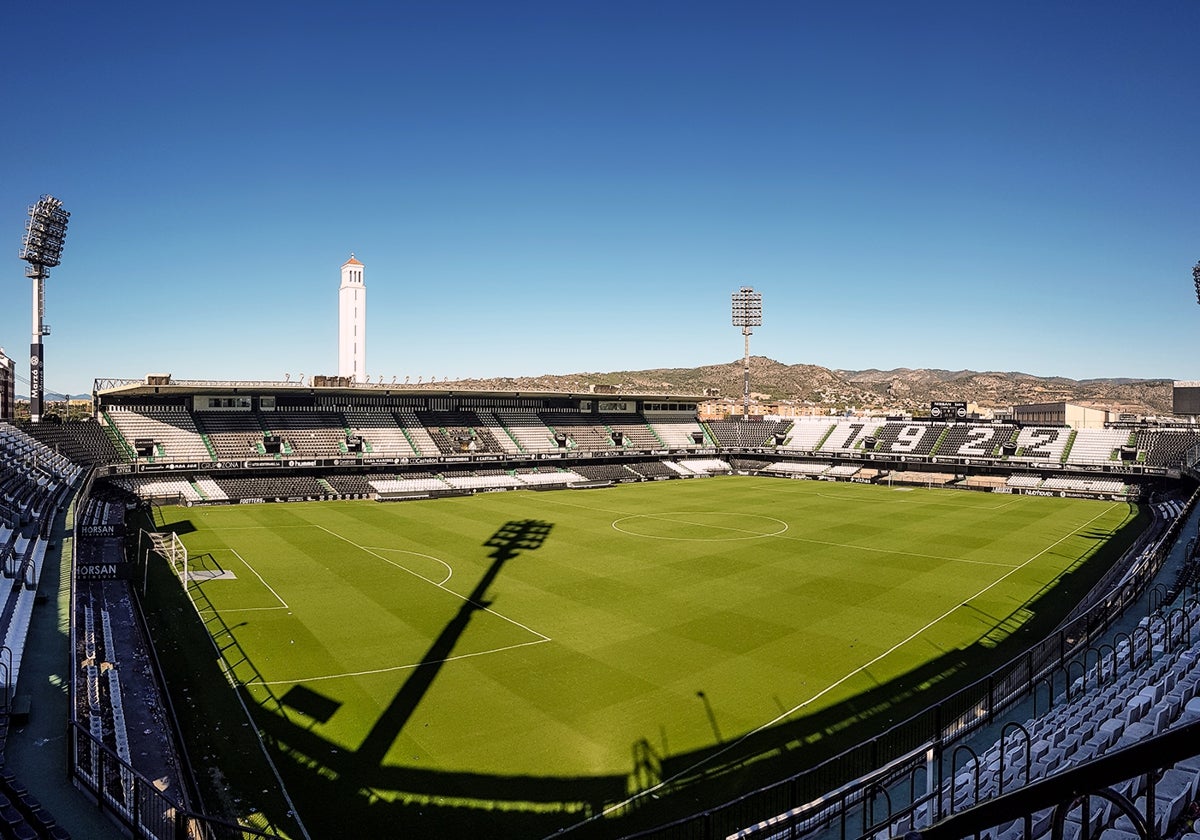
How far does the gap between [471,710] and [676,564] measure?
15578 mm

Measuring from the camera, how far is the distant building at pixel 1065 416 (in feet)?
236

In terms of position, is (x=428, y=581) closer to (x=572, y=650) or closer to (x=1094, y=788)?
(x=572, y=650)

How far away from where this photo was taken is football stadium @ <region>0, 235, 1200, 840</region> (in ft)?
34.5

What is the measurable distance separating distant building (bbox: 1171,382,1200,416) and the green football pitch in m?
36.3

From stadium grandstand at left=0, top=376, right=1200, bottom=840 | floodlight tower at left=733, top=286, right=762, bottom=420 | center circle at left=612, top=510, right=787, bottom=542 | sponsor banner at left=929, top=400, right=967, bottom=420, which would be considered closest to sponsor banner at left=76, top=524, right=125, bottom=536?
stadium grandstand at left=0, top=376, right=1200, bottom=840

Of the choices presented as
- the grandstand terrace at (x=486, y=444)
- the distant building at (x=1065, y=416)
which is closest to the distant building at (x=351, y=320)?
the grandstand terrace at (x=486, y=444)

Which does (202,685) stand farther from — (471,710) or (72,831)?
(72,831)

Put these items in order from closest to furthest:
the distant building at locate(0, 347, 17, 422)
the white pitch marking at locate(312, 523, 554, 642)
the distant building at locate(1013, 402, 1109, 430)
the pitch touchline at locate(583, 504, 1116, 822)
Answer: the pitch touchline at locate(583, 504, 1116, 822), the white pitch marking at locate(312, 523, 554, 642), the distant building at locate(0, 347, 17, 422), the distant building at locate(1013, 402, 1109, 430)

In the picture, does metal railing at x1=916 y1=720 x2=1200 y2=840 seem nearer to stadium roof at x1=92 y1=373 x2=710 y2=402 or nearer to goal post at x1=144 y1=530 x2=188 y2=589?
goal post at x1=144 y1=530 x2=188 y2=589

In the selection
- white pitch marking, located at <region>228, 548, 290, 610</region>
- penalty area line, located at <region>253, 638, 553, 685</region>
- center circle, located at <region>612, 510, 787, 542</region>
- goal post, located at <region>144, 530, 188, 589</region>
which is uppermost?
goal post, located at <region>144, 530, 188, 589</region>

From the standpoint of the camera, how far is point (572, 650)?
783 inches

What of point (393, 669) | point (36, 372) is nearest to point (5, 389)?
point (36, 372)

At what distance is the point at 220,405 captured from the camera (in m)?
54.8

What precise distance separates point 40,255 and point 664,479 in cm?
4919
